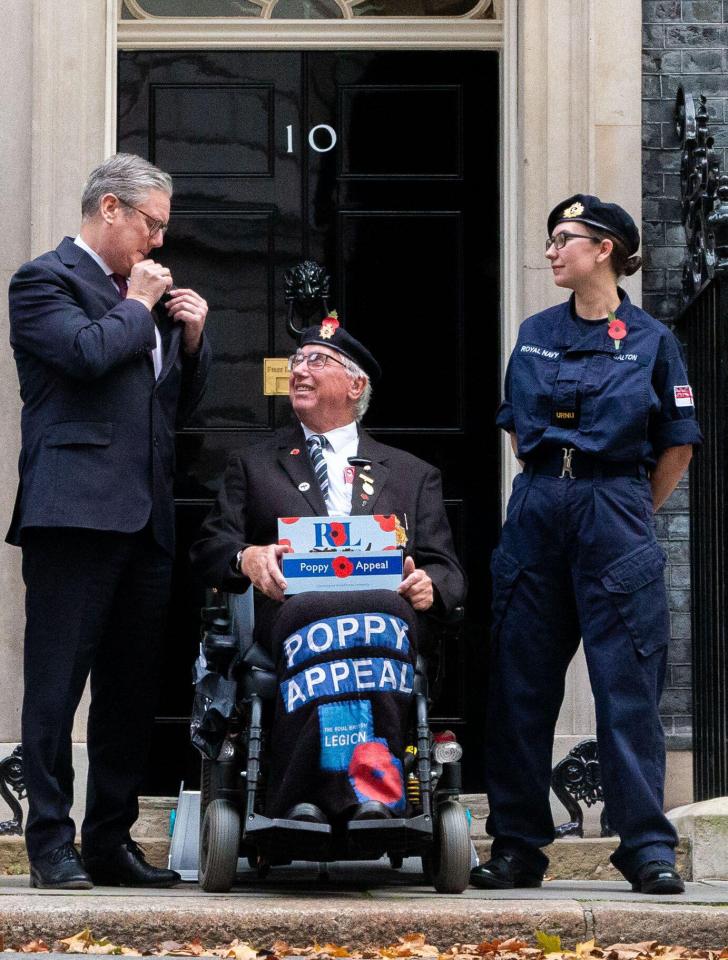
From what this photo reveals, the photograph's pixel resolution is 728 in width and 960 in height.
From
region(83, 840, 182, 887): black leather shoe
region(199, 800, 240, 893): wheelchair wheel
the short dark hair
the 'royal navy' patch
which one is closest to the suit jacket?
region(199, 800, 240, 893): wheelchair wheel

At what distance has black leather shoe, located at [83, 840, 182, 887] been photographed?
5.22m

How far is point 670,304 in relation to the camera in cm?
686

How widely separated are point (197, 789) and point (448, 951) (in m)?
2.69

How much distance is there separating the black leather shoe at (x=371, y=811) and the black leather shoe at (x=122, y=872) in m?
0.87

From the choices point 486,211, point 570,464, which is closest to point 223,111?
point 486,211

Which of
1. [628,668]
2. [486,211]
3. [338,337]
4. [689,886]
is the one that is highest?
[486,211]

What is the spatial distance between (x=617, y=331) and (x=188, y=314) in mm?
1306

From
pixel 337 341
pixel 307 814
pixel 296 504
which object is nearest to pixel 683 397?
pixel 337 341

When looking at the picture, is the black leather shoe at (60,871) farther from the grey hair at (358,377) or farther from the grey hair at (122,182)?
the grey hair at (122,182)

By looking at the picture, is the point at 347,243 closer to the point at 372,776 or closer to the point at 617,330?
the point at 617,330

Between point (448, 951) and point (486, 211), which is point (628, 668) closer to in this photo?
point (448, 951)

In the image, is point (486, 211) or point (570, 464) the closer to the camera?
point (570, 464)

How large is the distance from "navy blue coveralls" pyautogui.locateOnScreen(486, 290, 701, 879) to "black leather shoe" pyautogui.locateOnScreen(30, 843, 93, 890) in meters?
1.26

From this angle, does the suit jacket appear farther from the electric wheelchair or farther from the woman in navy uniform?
the woman in navy uniform
